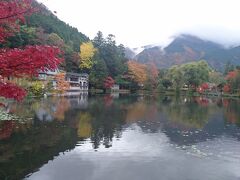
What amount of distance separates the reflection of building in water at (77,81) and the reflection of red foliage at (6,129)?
4986 centimetres

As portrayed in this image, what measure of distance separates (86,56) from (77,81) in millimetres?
6529

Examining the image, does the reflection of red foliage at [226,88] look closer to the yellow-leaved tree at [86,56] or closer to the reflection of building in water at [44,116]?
the yellow-leaved tree at [86,56]

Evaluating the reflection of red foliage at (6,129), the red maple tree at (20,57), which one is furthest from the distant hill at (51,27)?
the red maple tree at (20,57)

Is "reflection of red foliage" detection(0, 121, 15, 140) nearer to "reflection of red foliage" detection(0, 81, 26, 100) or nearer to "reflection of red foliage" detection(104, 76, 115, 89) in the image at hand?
"reflection of red foliage" detection(0, 81, 26, 100)

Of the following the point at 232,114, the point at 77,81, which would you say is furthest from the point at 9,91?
the point at 77,81

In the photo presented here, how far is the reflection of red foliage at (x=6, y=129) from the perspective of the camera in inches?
744

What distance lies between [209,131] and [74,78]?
53754 millimetres

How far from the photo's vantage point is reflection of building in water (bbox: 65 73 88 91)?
73750 millimetres

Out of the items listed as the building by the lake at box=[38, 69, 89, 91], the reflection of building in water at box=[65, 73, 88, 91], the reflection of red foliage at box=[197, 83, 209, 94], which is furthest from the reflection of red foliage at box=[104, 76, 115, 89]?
the reflection of red foliage at box=[197, 83, 209, 94]

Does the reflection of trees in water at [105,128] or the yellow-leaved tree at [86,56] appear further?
the yellow-leaved tree at [86,56]

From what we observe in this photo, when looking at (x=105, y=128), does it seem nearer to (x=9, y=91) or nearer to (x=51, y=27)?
(x=9, y=91)

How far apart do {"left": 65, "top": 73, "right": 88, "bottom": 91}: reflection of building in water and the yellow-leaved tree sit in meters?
3.24

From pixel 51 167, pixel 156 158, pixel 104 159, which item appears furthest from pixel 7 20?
pixel 156 158

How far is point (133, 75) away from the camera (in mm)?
88562
